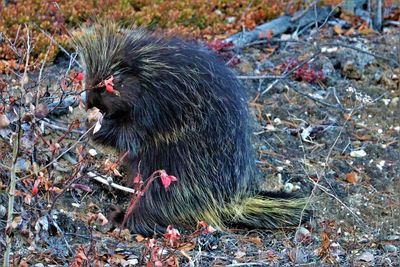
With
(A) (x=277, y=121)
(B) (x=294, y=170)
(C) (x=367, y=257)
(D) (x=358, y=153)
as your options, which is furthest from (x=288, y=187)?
(C) (x=367, y=257)

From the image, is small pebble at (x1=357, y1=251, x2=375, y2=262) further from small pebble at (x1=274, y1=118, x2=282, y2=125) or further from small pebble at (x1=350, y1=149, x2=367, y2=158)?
small pebble at (x1=274, y1=118, x2=282, y2=125)

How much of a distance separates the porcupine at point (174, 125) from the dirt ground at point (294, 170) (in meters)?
0.14

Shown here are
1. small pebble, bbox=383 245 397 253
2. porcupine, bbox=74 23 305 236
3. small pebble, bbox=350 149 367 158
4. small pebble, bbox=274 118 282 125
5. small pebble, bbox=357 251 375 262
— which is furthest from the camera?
small pebble, bbox=274 118 282 125

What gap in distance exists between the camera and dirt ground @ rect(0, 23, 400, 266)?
4.02m

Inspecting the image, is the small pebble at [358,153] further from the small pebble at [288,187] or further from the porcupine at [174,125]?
the porcupine at [174,125]

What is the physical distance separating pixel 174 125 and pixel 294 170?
4.21 ft

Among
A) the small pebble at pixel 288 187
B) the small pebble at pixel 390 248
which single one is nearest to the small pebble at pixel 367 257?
the small pebble at pixel 390 248

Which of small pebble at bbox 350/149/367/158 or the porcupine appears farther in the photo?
small pebble at bbox 350/149/367/158

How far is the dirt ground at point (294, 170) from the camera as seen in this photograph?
13.2 feet

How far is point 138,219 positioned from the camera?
4.53m

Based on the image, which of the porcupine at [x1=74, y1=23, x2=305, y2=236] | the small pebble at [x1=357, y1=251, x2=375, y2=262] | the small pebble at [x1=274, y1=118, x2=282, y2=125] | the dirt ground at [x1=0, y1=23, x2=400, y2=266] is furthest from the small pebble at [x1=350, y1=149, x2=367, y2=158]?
the small pebble at [x1=357, y1=251, x2=375, y2=262]

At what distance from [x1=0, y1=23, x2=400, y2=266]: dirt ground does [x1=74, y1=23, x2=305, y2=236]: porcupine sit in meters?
0.14

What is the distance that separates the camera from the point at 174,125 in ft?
14.6

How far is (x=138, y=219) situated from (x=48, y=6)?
2.77 meters
